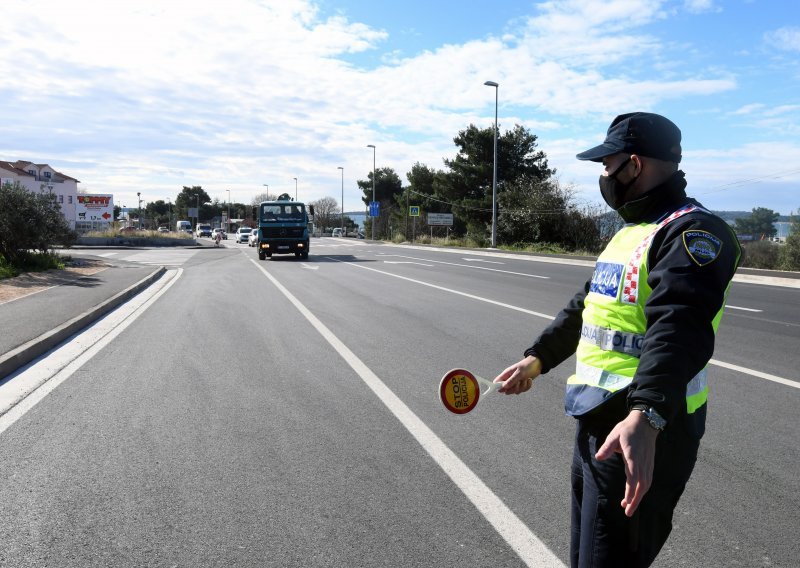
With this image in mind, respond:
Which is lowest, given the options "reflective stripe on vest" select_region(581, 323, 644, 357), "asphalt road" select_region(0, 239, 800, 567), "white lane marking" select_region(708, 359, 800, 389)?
"asphalt road" select_region(0, 239, 800, 567)

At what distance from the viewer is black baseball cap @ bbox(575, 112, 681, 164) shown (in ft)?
6.84

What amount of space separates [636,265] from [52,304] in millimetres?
12116

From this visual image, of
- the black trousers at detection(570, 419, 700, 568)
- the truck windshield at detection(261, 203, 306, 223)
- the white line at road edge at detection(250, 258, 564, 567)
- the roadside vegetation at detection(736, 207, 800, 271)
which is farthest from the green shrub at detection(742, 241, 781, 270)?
the black trousers at detection(570, 419, 700, 568)

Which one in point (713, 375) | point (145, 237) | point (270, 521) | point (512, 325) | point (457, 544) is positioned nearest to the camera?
point (457, 544)

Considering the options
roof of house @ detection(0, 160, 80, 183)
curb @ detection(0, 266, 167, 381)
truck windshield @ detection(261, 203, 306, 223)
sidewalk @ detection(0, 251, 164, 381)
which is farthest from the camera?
roof of house @ detection(0, 160, 80, 183)

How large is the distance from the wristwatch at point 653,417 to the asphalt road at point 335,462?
61.8 inches

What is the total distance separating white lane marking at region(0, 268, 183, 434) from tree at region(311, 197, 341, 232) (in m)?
107

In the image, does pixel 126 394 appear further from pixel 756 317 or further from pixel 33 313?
pixel 756 317

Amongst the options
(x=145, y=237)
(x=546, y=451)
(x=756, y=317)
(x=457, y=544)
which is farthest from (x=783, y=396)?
(x=145, y=237)

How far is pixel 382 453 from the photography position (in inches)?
179

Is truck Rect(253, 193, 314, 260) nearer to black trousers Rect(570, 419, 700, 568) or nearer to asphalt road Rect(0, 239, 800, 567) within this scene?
asphalt road Rect(0, 239, 800, 567)

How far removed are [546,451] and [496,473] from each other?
1.88 ft

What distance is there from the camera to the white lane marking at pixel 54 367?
230 inches

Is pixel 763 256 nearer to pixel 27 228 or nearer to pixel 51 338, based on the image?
pixel 27 228
